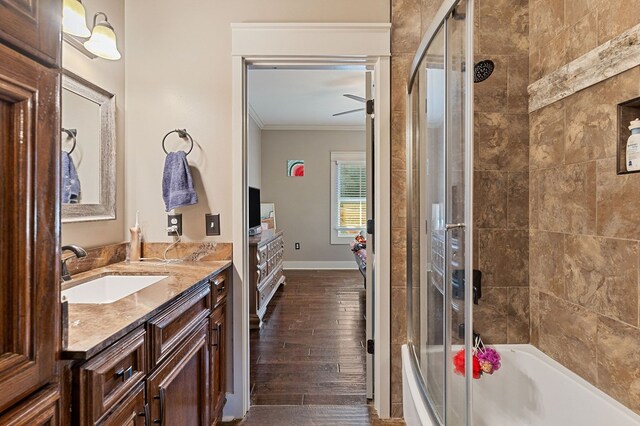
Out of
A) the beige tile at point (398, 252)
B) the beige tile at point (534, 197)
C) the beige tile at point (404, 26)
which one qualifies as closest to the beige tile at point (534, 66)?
the beige tile at point (534, 197)

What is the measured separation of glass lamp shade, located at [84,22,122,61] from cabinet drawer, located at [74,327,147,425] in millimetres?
1355

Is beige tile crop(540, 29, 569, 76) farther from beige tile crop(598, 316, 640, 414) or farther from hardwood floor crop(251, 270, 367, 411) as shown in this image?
hardwood floor crop(251, 270, 367, 411)

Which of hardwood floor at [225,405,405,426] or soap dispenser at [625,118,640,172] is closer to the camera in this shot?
soap dispenser at [625,118,640,172]

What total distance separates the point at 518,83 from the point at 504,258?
3.23 ft

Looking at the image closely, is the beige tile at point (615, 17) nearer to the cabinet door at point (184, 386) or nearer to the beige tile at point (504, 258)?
the beige tile at point (504, 258)

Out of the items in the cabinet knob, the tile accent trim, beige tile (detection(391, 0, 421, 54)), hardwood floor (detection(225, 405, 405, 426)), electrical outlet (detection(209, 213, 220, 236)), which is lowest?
hardwood floor (detection(225, 405, 405, 426))

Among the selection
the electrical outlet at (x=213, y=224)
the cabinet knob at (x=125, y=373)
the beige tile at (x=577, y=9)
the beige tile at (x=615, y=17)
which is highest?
the beige tile at (x=577, y=9)

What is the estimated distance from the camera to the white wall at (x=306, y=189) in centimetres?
621

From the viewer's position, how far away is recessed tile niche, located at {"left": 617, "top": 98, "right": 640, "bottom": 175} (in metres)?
1.32

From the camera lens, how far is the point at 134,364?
1038 millimetres

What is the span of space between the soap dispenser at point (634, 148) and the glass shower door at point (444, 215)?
731mm

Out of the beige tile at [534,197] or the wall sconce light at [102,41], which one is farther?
the beige tile at [534,197]

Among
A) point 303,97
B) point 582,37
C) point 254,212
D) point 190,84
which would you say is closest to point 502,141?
point 582,37

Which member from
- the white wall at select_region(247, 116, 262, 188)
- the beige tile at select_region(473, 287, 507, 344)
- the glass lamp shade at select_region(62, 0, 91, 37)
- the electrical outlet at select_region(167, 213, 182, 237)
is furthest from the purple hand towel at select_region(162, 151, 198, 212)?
the white wall at select_region(247, 116, 262, 188)
